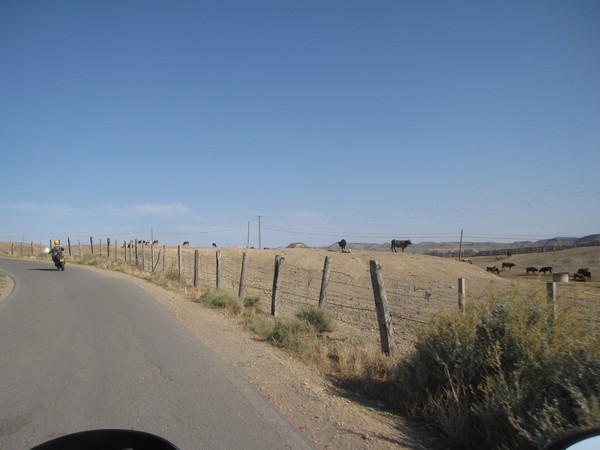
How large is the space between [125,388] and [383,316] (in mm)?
4607

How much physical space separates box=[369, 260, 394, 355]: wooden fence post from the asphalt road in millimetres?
2957

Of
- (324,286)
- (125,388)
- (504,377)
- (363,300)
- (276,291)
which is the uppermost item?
(324,286)

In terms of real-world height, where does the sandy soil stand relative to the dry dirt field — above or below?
above

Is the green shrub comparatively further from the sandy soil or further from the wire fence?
the sandy soil

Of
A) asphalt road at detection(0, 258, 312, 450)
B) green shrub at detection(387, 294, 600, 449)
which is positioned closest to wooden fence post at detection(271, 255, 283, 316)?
asphalt road at detection(0, 258, 312, 450)

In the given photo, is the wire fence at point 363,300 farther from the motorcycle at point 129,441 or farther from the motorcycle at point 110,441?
the motorcycle at point 110,441

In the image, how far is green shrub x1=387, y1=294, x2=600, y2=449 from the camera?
13.4 feet

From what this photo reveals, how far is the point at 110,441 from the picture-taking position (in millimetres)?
2480

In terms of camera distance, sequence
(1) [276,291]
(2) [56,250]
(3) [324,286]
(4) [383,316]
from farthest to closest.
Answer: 1. (2) [56,250]
2. (1) [276,291]
3. (3) [324,286]
4. (4) [383,316]

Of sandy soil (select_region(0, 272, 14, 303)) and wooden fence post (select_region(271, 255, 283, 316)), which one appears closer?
wooden fence post (select_region(271, 255, 283, 316))

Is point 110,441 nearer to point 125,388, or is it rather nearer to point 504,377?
point 125,388

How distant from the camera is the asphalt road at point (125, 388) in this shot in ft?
15.3

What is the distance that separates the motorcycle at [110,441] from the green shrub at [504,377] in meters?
3.18

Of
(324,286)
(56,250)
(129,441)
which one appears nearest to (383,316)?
(324,286)
